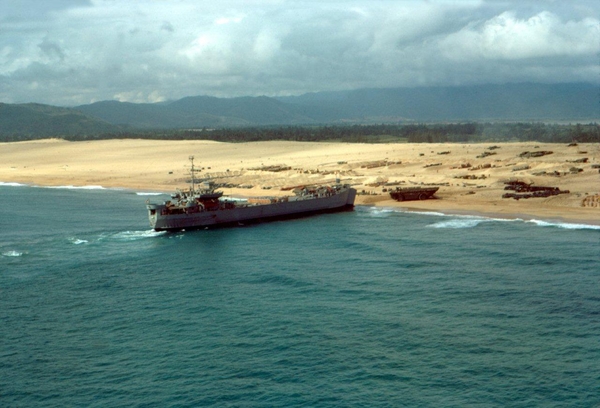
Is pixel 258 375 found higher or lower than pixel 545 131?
lower

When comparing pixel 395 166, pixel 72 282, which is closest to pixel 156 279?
pixel 72 282

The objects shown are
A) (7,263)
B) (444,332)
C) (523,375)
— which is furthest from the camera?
(7,263)

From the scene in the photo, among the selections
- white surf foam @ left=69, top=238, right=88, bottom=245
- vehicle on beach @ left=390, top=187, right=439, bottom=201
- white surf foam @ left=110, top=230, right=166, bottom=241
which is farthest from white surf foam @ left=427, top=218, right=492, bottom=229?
white surf foam @ left=69, top=238, right=88, bottom=245

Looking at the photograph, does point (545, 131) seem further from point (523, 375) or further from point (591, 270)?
point (523, 375)

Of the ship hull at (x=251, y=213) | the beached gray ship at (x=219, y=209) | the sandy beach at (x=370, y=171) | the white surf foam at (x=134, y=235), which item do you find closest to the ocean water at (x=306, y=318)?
the white surf foam at (x=134, y=235)

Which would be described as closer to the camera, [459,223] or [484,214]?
[459,223]

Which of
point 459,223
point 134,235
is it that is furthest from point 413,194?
point 134,235

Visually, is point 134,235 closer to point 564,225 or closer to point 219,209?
point 219,209
